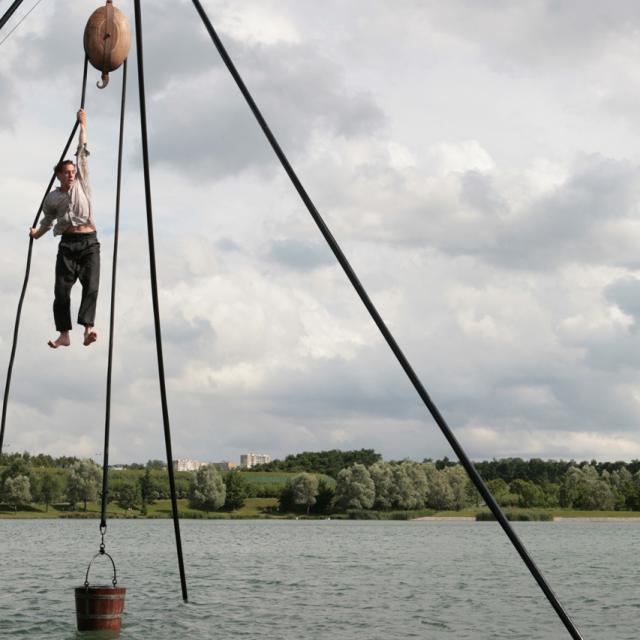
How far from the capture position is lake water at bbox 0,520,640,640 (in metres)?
29.4

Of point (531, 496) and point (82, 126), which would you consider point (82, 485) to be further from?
point (82, 126)

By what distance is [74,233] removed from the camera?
14.2 meters

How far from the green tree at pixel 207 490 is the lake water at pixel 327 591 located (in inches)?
2834

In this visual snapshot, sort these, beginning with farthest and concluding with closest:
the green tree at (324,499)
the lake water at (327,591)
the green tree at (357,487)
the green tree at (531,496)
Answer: the green tree at (531,496) → the green tree at (324,499) → the green tree at (357,487) → the lake water at (327,591)

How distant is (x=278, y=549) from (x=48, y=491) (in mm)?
87947

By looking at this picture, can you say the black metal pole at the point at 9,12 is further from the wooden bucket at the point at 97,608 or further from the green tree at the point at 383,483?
the green tree at the point at 383,483

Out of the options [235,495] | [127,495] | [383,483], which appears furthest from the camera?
[235,495]

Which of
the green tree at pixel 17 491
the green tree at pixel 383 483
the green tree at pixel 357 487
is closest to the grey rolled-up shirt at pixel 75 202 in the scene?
the green tree at pixel 357 487

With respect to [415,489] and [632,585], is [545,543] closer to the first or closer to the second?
[632,585]

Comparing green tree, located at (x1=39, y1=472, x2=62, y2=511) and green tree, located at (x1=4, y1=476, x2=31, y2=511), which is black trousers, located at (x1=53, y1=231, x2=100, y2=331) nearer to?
green tree, located at (x1=4, y1=476, x2=31, y2=511)

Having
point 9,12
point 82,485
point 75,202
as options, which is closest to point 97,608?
point 75,202

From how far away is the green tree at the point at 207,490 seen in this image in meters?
159

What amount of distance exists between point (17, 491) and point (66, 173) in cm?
14965

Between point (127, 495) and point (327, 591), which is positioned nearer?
point (327, 591)
